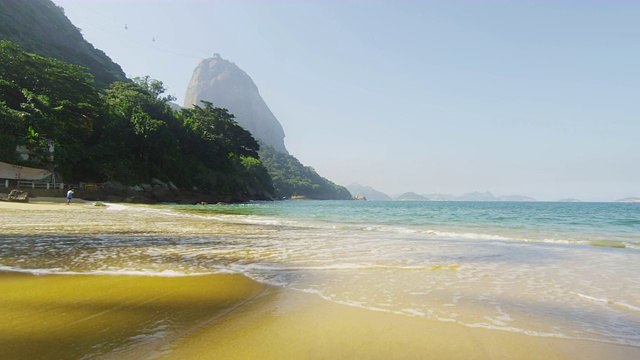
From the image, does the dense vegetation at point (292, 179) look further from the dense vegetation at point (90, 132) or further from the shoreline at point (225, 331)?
the shoreline at point (225, 331)

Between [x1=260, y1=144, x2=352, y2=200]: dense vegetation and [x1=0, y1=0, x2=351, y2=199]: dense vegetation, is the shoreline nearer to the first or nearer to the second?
[x1=0, y1=0, x2=351, y2=199]: dense vegetation

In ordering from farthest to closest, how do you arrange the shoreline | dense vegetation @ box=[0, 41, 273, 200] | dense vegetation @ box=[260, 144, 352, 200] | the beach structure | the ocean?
dense vegetation @ box=[260, 144, 352, 200] < dense vegetation @ box=[0, 41, 273, 200] < the beach structure < the ocean < the shoreline

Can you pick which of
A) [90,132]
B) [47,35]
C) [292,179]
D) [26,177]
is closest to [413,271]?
[26,177]

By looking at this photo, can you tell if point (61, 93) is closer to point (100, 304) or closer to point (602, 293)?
point (100, 304)

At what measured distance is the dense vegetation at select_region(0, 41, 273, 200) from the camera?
34.3m

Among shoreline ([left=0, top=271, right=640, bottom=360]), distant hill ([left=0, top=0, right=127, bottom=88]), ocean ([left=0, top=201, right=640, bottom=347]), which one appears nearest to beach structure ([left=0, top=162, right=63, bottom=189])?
ocean ([left=0, top=201, right=640, bottom=347])

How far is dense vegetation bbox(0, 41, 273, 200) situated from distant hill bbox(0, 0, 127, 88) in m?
24.8

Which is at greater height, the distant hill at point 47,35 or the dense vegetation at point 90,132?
the distant hill at point 47,35

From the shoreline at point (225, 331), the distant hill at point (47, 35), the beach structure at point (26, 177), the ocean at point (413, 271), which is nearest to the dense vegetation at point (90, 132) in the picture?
the beach structure at point (26, 177)

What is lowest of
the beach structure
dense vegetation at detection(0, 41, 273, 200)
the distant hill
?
the beach structure

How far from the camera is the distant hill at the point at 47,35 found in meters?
69.8

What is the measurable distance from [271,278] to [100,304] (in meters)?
2.34

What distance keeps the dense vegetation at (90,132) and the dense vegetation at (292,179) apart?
6937 cm

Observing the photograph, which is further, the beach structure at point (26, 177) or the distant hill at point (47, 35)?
the distant hill at point (47, 35)
